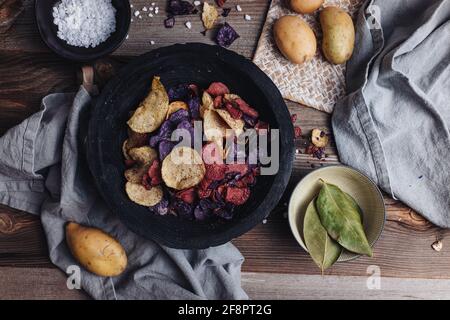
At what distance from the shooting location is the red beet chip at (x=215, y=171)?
0.96 m

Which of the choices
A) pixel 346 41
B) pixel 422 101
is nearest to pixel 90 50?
pixel 346 41

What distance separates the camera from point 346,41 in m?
1.04

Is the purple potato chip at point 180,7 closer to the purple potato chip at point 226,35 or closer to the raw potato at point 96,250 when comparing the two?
the purple potato chip at point 226,35

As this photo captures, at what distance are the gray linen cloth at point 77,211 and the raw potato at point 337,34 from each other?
17.3 inches

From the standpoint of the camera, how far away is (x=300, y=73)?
1079 mm

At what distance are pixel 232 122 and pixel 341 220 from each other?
0.92 ft

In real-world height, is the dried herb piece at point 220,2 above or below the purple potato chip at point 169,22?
above

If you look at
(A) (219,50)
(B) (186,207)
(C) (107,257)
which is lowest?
(C) (107,257)

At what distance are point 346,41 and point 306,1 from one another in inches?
4.4

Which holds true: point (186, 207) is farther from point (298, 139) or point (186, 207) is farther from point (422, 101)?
point (422, 101)

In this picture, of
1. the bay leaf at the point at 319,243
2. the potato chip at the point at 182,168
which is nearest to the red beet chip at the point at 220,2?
the potato chip at the point at 182,168

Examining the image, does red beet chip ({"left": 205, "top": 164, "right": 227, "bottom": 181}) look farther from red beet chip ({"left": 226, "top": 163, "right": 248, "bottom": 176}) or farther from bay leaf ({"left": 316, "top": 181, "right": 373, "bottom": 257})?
bay leaf ({"left": 316, "top": 181, "right": 373, "bottom": 257})

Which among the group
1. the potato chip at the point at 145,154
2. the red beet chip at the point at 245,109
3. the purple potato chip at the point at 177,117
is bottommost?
the potato chip at the point at 145,154

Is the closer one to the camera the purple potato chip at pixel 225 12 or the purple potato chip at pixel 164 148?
the purple potato chip at pixel 164 148
